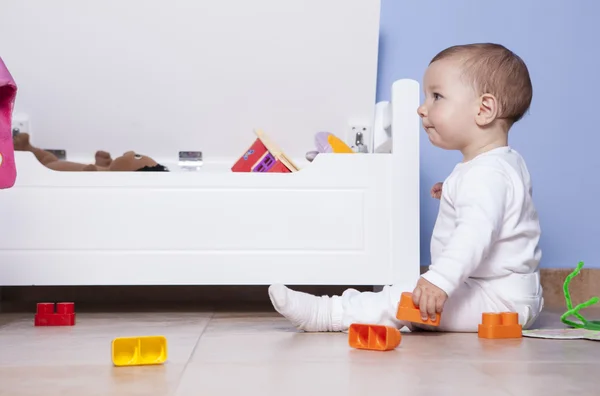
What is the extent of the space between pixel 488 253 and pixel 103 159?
0.97 metres

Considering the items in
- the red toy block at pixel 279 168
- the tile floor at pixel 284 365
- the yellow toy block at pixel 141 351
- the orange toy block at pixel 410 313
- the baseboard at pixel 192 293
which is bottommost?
the baseboard at pixel 192 293

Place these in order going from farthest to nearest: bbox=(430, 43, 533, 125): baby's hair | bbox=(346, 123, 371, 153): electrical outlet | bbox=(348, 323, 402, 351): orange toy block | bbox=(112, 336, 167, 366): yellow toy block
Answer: bbox=(346, 123, 371, 153): electrical outlet
bbox=(430, 43, 533, 125): baby's hair
bbox=(348, 323, 402, 351): orange toy block
bbox=(112, 336, 167, 366): yellow toy block

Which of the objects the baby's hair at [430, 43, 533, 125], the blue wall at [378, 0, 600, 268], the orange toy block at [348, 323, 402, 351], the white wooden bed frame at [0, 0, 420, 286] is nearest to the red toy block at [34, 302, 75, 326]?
the white wooden bed frame at [0, 0, 420, 286]

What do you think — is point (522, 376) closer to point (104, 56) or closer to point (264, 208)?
point (264, 208)

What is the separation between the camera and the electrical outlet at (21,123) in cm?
181

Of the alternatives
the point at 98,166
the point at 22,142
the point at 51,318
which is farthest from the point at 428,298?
the point at 22,142

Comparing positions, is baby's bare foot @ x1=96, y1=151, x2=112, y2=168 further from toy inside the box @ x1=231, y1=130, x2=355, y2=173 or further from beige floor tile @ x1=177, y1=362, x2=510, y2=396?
beige floor tile @ x1=177, y1=362, x2=510, y2=396

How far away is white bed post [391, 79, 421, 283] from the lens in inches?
58.2

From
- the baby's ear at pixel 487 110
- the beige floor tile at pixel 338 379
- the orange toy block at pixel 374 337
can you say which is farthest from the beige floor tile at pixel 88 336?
the baby's ear at pixel 487 110

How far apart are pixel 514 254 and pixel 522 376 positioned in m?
0.45

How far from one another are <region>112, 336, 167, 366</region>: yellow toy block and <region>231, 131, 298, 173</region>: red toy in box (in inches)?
27.9

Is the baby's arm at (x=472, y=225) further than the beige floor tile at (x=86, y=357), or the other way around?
the baby's arm at (x=472, y=225)

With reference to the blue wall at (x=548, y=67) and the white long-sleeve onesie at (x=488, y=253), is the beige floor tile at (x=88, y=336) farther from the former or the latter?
the blue wall at (x=548, y=67)

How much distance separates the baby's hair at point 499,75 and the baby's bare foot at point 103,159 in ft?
2.95
